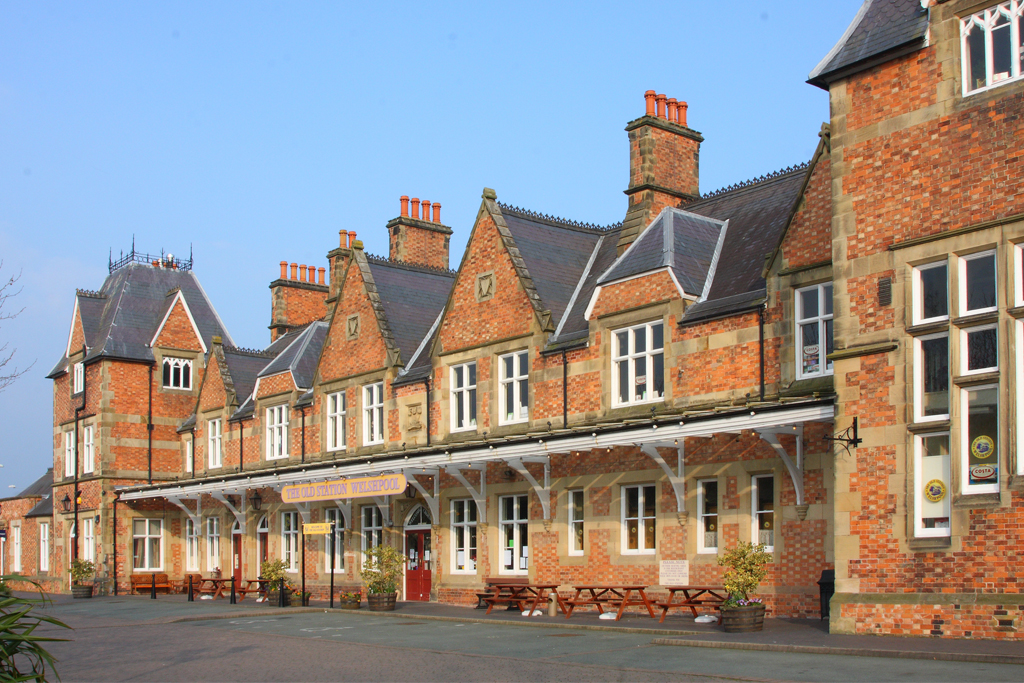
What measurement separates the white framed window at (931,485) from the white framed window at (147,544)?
3447 centimetres

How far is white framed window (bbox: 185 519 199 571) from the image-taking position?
42.6 meters

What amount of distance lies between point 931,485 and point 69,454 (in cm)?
3928

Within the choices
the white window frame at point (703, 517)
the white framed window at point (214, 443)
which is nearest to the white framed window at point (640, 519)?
the white window frame at point (703, 517)

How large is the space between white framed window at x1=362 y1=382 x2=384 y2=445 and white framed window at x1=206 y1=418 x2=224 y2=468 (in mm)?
10727

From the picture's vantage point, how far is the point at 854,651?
14.6m

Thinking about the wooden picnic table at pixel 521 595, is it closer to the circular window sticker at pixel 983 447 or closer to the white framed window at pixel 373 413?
the white framed window at pixel 373 413

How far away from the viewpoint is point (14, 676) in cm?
891

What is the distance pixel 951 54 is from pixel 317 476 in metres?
19.6

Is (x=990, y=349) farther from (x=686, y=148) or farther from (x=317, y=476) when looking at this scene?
(x=317, y=476)

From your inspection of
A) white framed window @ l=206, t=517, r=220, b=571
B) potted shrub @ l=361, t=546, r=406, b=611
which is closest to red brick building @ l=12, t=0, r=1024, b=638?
white framed window @ l=206, t=517, r=220, b=571

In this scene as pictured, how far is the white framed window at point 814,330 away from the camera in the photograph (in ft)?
68.4

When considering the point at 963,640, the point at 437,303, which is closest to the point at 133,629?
the point at 437,303

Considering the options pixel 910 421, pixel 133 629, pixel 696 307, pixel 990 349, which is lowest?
pixel 133 629

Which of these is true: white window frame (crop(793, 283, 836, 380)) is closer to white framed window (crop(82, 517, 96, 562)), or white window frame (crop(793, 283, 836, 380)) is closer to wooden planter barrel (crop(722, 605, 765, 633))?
wooden planter barrel (crop(722, 605, 765, 633))
